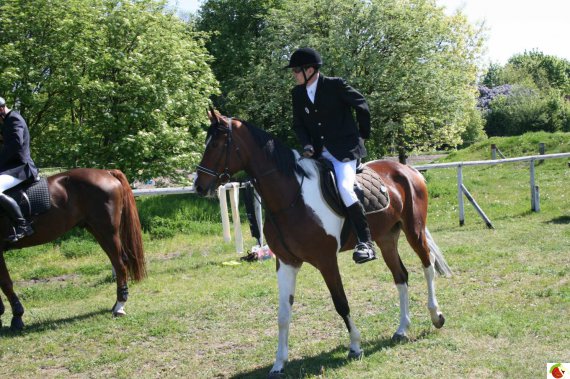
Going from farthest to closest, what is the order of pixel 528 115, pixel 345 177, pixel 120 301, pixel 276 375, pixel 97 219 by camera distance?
pixel 528 115
pixel 97 219
pixel 120 301
pixel 345 177
pixel 276 375

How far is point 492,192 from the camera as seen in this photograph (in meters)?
17.7

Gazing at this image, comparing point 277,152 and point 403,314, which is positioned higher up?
point 277,152

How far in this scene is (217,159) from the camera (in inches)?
198

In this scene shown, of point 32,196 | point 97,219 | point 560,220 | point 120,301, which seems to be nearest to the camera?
point 32,196

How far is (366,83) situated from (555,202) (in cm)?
937

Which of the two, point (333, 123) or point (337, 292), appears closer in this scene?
point (337, 292)

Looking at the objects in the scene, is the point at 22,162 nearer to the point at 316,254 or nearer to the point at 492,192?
the point at 316,254

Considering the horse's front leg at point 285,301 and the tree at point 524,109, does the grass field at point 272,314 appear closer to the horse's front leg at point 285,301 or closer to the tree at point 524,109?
the horse's front leg at point 285,301

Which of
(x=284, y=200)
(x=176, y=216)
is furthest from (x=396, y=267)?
(x=176, y=216)

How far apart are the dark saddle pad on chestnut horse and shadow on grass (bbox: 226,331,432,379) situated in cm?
138

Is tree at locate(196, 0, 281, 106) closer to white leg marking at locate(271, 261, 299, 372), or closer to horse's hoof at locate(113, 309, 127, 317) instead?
horse's hoof at locate(113, 309, 127, 317)

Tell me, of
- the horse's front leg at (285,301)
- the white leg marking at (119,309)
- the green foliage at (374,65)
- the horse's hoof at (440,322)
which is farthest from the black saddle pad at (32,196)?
the green foliage at (374,65)

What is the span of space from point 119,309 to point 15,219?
183cm

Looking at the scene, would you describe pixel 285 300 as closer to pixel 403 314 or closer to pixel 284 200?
pixel 284 200
